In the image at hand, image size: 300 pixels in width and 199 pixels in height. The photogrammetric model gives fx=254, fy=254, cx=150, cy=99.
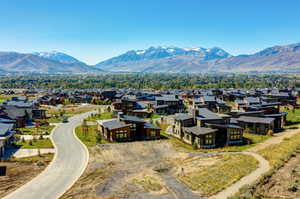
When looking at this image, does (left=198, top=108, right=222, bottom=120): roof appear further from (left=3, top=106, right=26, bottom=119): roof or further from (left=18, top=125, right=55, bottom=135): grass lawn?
(left=3, top=106, right=26, bottom=119): roof

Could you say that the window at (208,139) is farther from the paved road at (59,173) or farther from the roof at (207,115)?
the paved road at (59,173)

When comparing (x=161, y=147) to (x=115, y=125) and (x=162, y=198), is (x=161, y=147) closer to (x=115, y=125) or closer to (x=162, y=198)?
(x=115, y=125)

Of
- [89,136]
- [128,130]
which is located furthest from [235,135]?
[89,136]

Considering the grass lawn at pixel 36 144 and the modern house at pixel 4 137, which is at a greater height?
the modern house at pixel 4 137

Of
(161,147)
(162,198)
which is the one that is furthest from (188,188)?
(161,147)

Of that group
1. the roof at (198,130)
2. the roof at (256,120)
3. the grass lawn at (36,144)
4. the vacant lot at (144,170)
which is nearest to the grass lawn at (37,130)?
the grass lawn at (36,144)

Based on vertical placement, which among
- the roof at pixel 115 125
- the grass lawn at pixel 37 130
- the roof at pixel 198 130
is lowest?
the grass lawn at pixel 37 130

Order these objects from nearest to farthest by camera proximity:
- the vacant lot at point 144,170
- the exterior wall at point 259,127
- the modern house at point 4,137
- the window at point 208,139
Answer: the vacant lot at point 144,170, the modern house at point 4,137, the window at point 208,139, the exterior wall at point 259,127

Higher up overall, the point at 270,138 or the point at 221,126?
the point at 221,126
